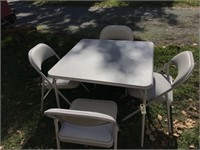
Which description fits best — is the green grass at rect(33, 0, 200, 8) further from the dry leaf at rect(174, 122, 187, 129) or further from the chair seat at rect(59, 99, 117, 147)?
the chair seat at rect(59, 99, 117, 147)

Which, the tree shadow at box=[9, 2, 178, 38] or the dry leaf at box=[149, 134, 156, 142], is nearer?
the dry leaf at box=[149, 134, 156, 142]

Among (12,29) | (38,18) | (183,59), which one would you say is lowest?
(38,18)

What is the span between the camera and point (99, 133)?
103 inches

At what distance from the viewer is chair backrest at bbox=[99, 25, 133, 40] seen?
4.15 m

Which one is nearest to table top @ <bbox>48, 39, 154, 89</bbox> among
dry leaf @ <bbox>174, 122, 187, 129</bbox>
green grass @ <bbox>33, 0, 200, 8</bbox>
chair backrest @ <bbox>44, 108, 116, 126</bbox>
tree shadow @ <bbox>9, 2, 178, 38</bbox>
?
chair backrest @ <bbox>44, 108, 116, 126</bbox>

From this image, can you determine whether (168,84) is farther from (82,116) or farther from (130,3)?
(130,3)

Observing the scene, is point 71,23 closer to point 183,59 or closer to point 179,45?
point 179,45

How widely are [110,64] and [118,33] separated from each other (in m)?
1.23

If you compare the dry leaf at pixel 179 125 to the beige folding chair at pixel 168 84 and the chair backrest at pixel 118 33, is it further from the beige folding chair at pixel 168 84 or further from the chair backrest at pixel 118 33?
the chair backrest at pixel 118 33

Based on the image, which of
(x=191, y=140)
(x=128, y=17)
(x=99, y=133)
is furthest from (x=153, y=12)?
(x=99, y=133)

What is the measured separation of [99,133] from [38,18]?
21.5 feet

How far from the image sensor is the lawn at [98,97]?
3371 mm

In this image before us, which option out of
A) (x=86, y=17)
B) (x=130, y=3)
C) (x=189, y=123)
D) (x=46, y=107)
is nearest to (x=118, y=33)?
(x=46, y=107)

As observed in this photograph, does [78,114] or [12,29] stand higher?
[78,114]
